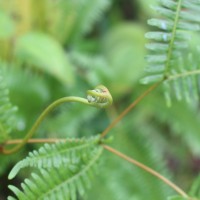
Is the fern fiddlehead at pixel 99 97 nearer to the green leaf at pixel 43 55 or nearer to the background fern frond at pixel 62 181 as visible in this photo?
the background fern frond at pixel 62 181

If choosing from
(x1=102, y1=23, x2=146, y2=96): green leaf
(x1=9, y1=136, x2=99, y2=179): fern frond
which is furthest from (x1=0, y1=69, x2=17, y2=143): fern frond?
(x1=102, y1=23, x2=146, y2=96): green leaf

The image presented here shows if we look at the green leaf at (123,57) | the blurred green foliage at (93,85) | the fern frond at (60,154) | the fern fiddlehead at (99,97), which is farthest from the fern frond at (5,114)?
the green leaf at (123,57)

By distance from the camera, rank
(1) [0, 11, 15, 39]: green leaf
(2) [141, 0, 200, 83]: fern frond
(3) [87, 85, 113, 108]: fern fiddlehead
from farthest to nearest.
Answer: (1) [0, 11, 15, 39]: green leaf < (2) [141, 0, 200, 83]: fern frond < (3) [87, 85, 113, 108]: fern fiddlehead

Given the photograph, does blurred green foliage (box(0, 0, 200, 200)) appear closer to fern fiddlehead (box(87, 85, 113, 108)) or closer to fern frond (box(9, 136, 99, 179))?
fern frond (box(9, 136, 99, 179))

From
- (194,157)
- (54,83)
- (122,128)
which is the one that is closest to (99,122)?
(122,128)

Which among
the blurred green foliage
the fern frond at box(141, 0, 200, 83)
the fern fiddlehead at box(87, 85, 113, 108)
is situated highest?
the fern frond at box(141, 0, 200, 83)

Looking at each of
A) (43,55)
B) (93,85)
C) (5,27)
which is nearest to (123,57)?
(93,85)
